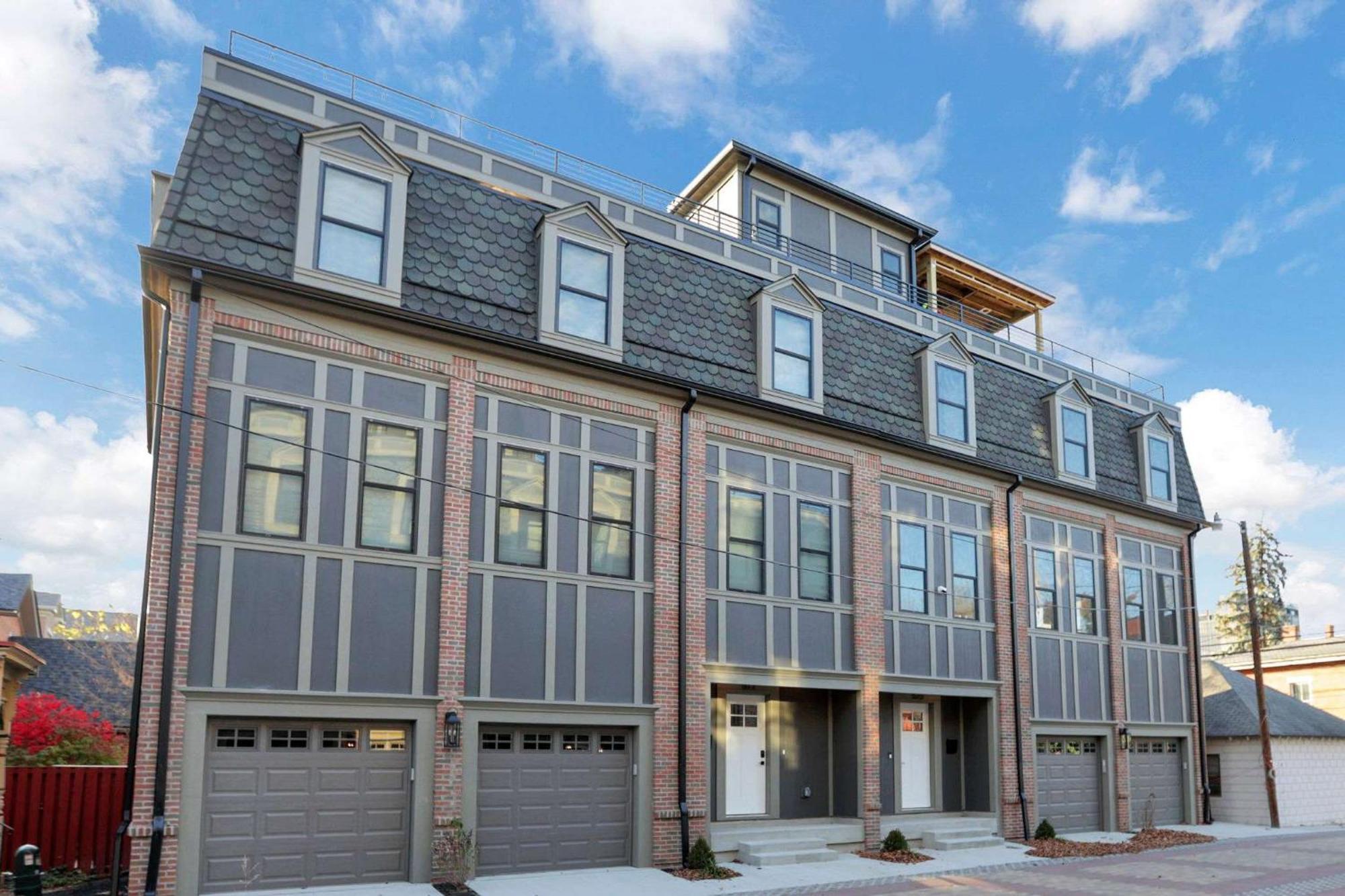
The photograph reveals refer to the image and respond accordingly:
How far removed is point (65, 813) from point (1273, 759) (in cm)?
2680

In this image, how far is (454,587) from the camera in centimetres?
1501

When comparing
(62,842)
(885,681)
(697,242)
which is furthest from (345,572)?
(885,681)

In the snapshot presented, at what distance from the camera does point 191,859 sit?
1269cm

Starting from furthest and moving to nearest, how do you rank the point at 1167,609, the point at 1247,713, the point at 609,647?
the point at 1247,713 < the point at 1167,609 < the point at 609,647

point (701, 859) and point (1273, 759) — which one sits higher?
point (1273, 759)

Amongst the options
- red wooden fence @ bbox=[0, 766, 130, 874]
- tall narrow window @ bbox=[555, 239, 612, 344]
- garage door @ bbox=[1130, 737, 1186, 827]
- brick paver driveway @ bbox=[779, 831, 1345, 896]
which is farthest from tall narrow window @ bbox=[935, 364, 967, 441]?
red wooden fence @ bbox=[0, 766, 130, 874]

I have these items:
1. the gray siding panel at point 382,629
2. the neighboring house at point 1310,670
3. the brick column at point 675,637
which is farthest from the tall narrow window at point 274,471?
the neighboring house at point 1310,670

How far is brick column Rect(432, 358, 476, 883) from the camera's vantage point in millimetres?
14438

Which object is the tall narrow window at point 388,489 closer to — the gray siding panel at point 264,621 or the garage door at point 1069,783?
the gray siding panel at point 264,621

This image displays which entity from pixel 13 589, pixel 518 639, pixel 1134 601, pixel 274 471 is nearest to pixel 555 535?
pixel 518 639

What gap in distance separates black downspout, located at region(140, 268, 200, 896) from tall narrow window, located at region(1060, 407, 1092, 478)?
62.2 ft

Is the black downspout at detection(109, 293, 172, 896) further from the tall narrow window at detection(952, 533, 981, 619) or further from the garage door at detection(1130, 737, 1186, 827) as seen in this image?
the garage door at detection(1130, 737, 1186, 827)

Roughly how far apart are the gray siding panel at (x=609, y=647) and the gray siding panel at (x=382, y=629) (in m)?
2.86

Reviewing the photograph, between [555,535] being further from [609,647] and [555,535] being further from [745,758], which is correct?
[745,758]
